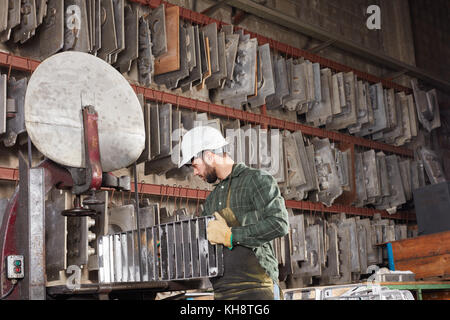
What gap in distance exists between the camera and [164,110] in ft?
16.7

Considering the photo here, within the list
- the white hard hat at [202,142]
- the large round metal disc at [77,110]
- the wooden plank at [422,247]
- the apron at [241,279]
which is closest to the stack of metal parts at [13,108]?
the large round metal disc at [77,110]

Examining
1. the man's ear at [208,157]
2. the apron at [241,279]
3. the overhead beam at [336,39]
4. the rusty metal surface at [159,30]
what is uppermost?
the overhead beam at [336,39]

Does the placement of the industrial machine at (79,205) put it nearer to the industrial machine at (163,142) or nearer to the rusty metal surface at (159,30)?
the industrial machine at (163,142)

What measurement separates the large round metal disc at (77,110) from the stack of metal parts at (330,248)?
9.49 ft

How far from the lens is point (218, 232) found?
272 cm

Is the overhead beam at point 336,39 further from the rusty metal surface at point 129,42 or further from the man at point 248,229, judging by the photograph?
the man at point 248,229

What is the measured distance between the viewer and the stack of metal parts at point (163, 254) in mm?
2635

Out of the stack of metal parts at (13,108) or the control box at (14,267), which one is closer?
the control box at (14,267)

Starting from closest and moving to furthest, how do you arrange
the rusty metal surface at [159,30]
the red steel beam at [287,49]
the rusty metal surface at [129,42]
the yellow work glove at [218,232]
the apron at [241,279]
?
1. the yellow work glove at [218,232]
2. the apron at [241,279]
3. the rusty metal surface at [129,42]
4. the rusty metal surface at [159,30]
5. the red steel beam at [287,49]

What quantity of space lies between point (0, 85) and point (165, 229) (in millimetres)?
1977

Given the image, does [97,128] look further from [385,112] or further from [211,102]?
[385,112]

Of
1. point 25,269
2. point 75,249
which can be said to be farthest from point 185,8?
point 25,269

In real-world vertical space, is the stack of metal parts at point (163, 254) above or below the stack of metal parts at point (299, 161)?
below

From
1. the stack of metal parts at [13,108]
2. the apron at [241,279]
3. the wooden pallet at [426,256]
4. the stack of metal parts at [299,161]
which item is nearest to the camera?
the apron at [241,279]
